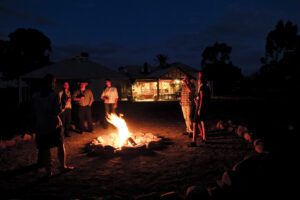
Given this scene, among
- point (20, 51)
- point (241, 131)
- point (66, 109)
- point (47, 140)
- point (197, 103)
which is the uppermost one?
point (20, 51)

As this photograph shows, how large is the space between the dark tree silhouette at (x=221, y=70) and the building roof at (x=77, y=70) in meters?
19.6

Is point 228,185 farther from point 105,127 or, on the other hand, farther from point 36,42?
point 36,42

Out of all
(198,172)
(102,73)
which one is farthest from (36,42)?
(198,172)

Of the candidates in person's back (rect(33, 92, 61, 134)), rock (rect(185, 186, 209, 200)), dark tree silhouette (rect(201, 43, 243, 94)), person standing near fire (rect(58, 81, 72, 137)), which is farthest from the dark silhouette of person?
dark tree silhouette (rect(201, 43, 243, 94))

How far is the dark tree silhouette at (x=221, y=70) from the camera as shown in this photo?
120 feet

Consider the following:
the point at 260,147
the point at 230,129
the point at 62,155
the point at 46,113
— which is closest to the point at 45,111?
the point at 46,113

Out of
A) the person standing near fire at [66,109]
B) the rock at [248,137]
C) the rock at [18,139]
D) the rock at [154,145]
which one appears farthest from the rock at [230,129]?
the rock at [18,139]

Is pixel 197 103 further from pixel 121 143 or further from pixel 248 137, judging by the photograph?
pixel 121 143

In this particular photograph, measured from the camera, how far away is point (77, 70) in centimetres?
2383

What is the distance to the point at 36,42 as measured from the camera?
34.5 metres

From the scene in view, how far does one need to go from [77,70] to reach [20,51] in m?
16.8

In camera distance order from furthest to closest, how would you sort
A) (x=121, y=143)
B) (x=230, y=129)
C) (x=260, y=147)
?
(x=230, y=129) < (x=121, y=143) < (x=260, y=147)

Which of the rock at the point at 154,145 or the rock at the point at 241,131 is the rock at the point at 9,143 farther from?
the rock at the point at 241,131

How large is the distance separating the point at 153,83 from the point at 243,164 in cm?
2661
